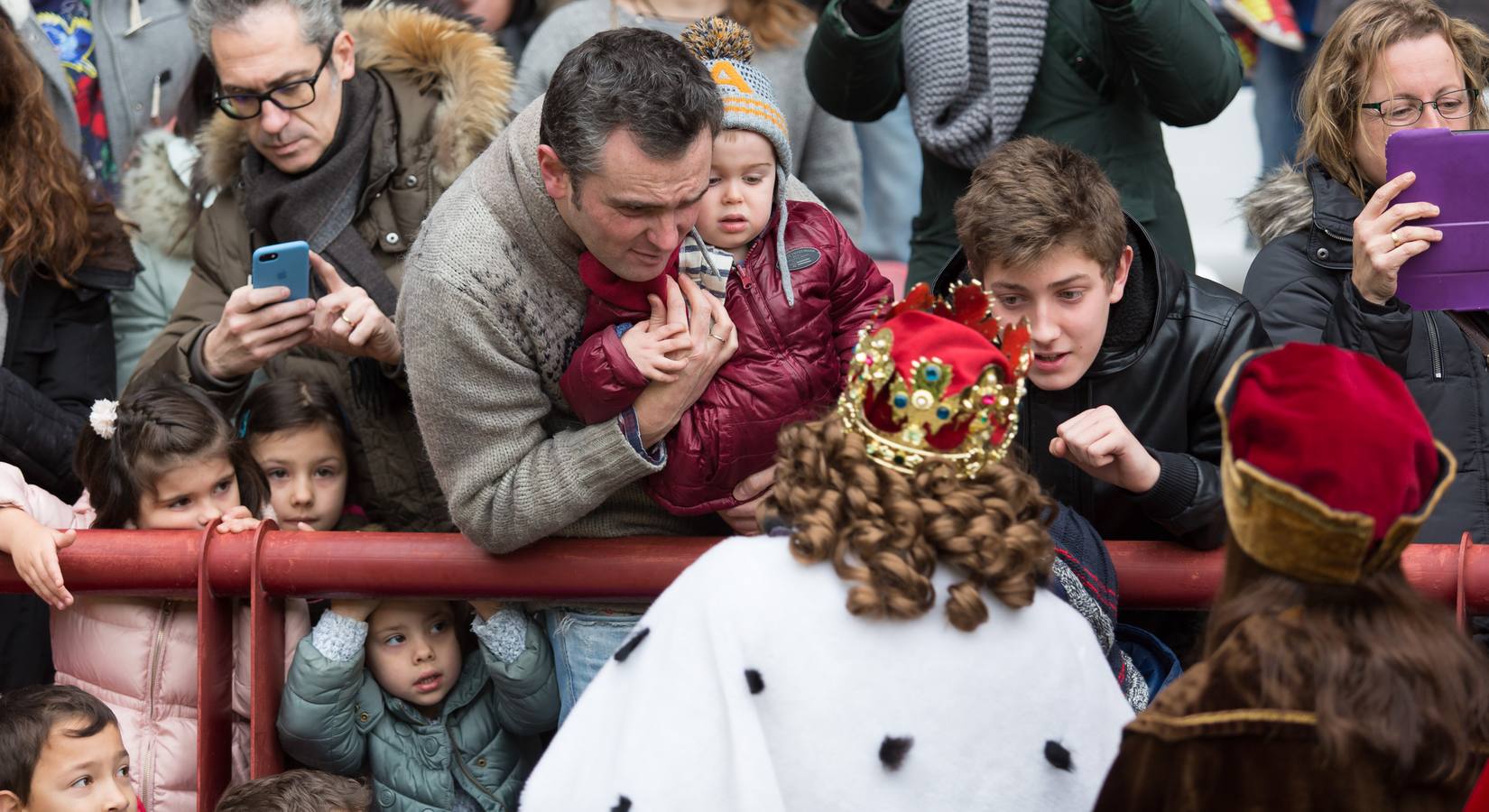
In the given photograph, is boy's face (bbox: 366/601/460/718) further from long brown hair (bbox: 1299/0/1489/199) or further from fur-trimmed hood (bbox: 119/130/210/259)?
long brown hair (bbox: 1299/0/1489/199)

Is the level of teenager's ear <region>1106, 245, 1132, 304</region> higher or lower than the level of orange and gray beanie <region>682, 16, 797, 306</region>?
lower

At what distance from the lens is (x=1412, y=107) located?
385cm

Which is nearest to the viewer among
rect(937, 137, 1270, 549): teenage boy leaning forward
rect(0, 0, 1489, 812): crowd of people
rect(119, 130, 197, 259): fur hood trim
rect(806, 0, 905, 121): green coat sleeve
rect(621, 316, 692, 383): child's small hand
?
rect(0, 0, 1489, 812): crowd of people

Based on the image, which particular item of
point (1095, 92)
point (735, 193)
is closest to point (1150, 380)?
point (735, 193)

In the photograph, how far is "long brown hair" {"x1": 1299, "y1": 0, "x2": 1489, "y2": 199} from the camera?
3869 millimetres

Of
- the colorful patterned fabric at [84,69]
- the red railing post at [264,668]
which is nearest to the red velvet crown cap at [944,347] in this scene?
the red railing post at [264,668]

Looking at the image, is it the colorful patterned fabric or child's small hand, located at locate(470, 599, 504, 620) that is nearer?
child's small hand, located at locate(470, 599, 504, 620)

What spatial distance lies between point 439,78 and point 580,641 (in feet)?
5.75

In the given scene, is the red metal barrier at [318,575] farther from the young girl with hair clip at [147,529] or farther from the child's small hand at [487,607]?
the child's small hand at [487,607]

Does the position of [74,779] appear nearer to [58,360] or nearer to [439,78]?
[58,360]

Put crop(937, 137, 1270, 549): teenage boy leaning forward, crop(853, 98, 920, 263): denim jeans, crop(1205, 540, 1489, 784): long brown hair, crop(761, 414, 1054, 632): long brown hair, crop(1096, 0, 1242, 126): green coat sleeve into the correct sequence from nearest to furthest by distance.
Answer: crop(1205, 540, 1489, 784): long brown hair, crop(761, 414, 1054, 632): long brown hair, crop(937, 137, 1270, 549): teenage boy leaning forward, crop(1096, 0, 1242, 126): green coat sleeve, crop(853, 98, 920, 263): denim jeans

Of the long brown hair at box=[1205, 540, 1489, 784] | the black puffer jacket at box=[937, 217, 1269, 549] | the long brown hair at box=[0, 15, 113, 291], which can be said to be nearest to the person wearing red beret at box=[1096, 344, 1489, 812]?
the long brown hair at box=[1205, 540, 1489, 784]

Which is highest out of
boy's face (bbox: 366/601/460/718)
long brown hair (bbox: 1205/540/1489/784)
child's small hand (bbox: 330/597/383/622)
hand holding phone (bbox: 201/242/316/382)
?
long brown hair (bbox: 1205/540/1489/784)

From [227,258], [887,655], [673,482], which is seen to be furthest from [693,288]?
[227,258]
